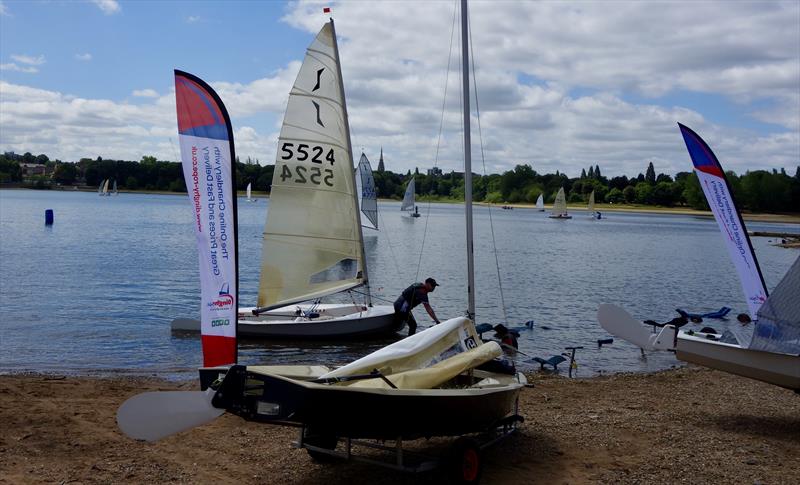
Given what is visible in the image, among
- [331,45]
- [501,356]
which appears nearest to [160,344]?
[331,45]

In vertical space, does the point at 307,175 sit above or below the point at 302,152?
below

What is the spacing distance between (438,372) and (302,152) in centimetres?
1060

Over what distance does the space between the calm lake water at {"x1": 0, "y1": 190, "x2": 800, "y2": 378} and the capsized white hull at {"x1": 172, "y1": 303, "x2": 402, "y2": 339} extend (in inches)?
15.7

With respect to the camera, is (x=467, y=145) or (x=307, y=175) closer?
(x=467, y=145)

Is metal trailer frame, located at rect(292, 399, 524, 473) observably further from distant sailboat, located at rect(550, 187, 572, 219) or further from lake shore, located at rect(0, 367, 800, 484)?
distant sailboat, located at rect(550, 187, 572, 219)

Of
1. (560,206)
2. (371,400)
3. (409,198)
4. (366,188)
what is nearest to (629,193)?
(560,206)

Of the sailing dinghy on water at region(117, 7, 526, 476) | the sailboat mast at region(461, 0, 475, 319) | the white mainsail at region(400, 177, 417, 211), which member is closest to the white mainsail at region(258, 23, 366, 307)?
the sailboat mast at region(461, 0, 475, 319)

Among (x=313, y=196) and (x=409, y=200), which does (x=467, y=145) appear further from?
(x=409, y=200)

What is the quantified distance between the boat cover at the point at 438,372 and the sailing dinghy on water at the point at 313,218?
376 inches

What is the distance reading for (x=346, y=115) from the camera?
18.8 meters

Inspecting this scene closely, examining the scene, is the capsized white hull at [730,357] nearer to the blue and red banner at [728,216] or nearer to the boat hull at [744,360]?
the boat hull at [744,360]

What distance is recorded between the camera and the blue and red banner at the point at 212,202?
835 centimetres

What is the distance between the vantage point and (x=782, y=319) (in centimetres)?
1065

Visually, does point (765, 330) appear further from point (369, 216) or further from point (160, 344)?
point (369, 216)
